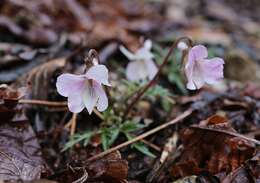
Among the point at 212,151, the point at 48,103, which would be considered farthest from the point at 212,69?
the point at 48,103

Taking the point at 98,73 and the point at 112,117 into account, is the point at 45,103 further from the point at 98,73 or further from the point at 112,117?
the point at 98,73

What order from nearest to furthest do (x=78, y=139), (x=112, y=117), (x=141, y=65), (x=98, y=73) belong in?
(x=98, y=73)
(x=78, y=139)
(x=112, y=117)
(x=141, y=65)

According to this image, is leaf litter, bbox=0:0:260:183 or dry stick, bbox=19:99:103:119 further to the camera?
dry stick, bbox=19:99:103:119

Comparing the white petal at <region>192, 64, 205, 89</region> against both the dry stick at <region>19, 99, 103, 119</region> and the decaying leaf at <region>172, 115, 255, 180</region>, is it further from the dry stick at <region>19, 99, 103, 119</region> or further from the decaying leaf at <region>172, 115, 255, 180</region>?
the dry stick at <region>19, 99, 103, 119</region>

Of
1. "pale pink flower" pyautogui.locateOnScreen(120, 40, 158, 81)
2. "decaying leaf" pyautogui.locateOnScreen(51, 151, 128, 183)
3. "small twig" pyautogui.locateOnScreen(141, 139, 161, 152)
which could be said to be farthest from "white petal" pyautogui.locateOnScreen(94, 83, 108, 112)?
"pale pink flower" pyautogui.locateOnScreen(120, 40, 158, 81)

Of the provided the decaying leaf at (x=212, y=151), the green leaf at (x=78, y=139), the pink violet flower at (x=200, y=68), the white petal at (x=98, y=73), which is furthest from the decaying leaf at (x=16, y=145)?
the pink violet flower at (x=200, y=68)
